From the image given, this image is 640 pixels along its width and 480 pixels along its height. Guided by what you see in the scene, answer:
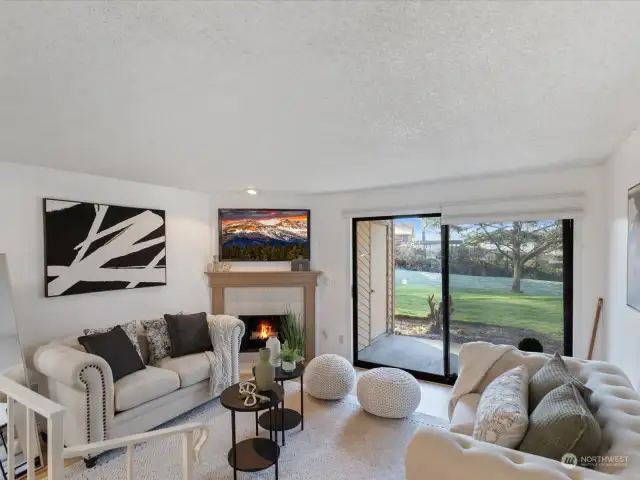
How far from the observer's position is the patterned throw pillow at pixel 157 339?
11.8 feet

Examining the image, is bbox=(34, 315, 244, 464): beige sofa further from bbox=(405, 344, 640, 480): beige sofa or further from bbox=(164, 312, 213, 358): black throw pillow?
bbox=(405, 344, 640, 480): beige sofa

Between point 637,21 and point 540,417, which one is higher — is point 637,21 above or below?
above

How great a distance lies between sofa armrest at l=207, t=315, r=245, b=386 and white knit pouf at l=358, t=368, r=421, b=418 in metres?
1.35

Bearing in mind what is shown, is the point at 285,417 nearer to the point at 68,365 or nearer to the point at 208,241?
the point at 68,365

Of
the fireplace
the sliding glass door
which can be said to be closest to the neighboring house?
the sliding glass door

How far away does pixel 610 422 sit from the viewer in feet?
5.09

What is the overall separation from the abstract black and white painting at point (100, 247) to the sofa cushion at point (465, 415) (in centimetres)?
346

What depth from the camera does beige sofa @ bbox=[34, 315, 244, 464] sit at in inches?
106

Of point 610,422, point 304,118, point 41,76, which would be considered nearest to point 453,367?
point 610,422

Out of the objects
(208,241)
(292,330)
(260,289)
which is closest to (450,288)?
(292,330)

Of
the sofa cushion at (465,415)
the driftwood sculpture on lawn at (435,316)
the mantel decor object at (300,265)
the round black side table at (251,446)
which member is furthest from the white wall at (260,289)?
the sofa cushion at (465,415)

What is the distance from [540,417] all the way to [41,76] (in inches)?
103

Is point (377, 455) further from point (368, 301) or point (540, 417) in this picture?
point (368, 301)

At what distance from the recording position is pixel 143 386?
9.89 feet
